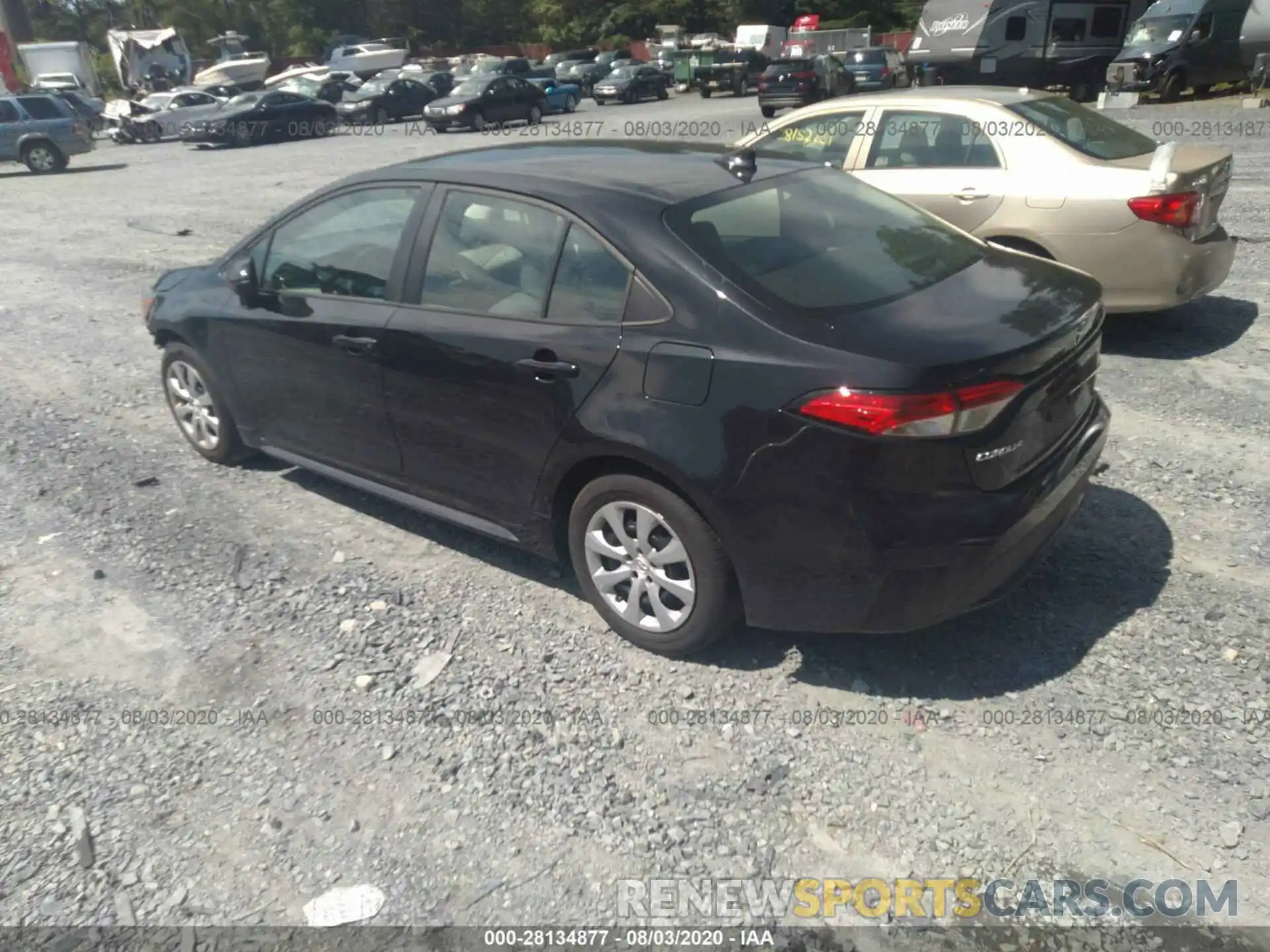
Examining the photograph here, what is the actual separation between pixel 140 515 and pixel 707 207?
337cm

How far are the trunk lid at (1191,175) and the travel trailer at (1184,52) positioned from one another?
64.9 feet

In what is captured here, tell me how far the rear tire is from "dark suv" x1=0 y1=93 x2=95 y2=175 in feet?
85.5

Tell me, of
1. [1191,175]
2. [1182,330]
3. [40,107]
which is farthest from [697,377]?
[40,107]

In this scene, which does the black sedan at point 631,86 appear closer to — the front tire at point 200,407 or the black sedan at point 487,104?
the black sedan at point 487,104

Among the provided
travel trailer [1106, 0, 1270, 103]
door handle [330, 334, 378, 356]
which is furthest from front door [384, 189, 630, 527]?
travel trailer [1106, 0, 1270, 103]

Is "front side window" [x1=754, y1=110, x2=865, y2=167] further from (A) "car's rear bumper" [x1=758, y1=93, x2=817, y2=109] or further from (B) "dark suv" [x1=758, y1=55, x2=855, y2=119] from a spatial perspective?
(A) "car's rear bumper" [x1=758, y1=93, x2=817, y2=109]

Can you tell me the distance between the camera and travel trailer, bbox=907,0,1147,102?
25578 millimetres

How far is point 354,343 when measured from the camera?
4184 millimetres

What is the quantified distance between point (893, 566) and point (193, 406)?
4150 mm

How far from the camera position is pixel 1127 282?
20.1 ft

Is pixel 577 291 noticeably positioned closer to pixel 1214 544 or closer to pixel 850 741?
pixel 850 741

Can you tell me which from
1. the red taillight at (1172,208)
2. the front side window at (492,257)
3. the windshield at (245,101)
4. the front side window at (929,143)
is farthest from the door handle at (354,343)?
the windshield at (245,101)

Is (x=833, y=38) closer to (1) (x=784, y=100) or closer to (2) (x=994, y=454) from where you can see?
(1) (x=784, y=100)

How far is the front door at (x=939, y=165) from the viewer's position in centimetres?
651
